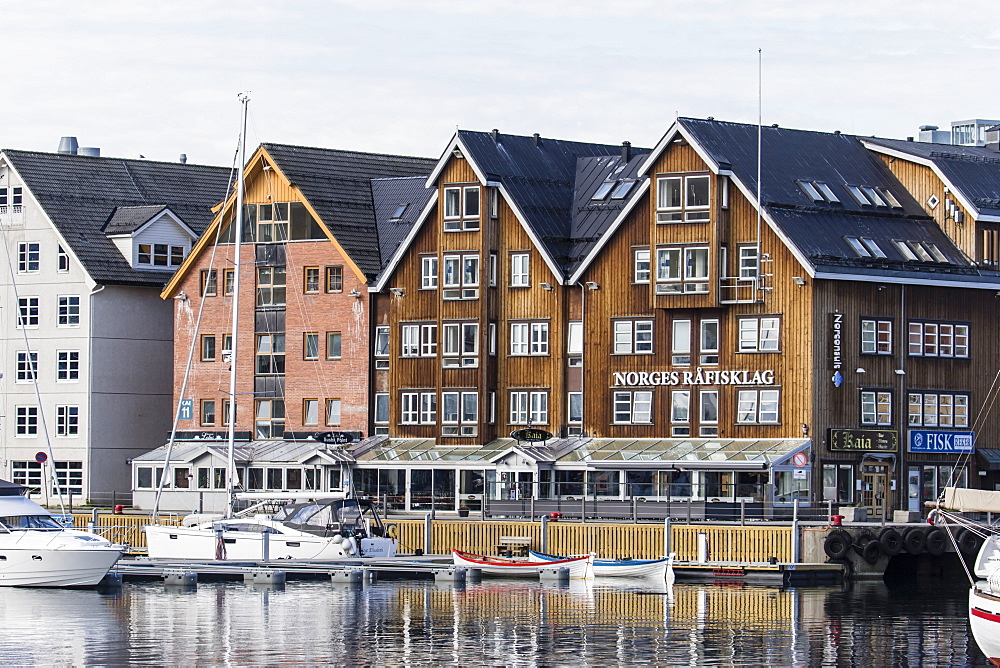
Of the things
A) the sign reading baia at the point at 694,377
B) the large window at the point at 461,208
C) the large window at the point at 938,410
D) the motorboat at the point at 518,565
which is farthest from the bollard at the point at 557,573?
the large window at the point at 461,208

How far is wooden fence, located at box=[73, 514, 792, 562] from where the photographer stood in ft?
227

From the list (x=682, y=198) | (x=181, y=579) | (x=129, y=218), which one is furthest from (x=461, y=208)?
(x=181, y=579)

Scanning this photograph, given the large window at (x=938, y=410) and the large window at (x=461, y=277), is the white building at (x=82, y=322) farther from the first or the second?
the large window at (x=938, y=410)

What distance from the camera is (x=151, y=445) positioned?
3812 inches

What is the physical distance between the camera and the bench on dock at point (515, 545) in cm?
7269

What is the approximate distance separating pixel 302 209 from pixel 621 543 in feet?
87.7

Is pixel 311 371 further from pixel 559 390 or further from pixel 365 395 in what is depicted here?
pixel 559 390

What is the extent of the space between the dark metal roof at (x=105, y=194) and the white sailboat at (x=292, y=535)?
24168mm

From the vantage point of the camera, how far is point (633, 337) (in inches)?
3233

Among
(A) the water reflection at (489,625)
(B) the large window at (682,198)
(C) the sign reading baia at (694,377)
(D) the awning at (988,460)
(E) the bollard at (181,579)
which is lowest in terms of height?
(A) the water reflection at (489,625)

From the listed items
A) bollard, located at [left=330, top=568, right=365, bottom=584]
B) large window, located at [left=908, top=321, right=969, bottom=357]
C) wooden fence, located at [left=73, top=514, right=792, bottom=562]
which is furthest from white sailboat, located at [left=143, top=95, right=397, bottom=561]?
large window, located at [left=908, top=321, right=969, bottom=357]

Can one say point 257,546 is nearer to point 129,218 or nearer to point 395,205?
point 395,205

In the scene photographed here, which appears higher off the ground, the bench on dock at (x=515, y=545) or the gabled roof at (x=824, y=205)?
the gabled roof at (x=824, y=205)

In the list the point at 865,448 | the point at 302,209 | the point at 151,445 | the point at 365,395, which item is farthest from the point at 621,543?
the point at 151,445
